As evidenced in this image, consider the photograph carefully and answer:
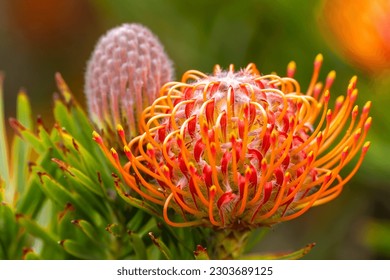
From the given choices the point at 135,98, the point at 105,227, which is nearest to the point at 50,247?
the point at 105,227

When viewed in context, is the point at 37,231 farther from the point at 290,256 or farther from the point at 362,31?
the point at 362,31

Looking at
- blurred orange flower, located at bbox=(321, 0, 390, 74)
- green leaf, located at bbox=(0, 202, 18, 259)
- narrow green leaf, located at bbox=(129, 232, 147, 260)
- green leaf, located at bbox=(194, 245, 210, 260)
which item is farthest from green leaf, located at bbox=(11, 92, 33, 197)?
blurred orange flower, located at bbox=(321, 0, 390, 74)

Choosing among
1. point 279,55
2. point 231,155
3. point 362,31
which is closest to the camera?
point 231,155

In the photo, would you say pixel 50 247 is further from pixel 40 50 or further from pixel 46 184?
pixel 40 50

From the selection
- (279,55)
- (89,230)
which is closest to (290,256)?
(89,230)

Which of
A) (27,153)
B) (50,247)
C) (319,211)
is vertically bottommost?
(319,211)

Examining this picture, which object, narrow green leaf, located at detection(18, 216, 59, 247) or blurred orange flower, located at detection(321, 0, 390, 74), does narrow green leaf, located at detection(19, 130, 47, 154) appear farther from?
blurred orange flower, located at detection(321, 0, 390, 74)
